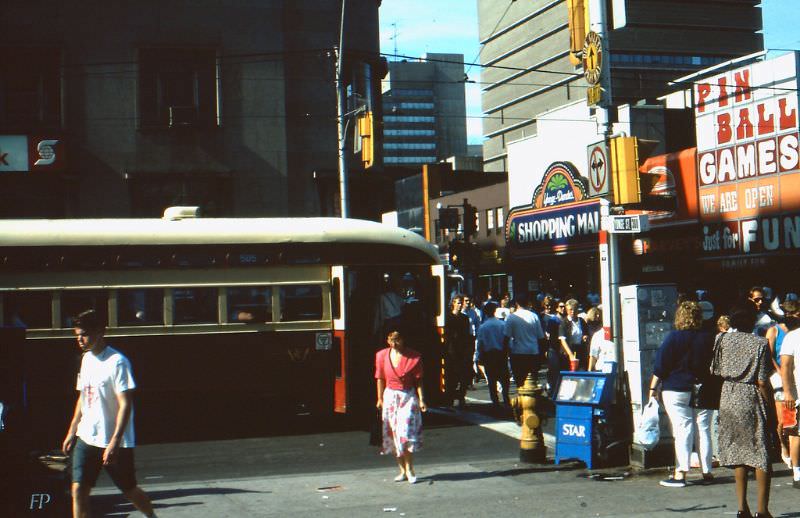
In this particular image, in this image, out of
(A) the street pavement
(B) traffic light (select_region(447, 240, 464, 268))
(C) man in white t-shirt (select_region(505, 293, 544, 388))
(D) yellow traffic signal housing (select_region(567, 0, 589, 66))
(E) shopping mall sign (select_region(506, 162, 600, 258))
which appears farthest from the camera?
(E) shopping mall sign (select_region(506, 162, 600, 258))

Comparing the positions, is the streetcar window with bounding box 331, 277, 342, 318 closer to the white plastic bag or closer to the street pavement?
the street pavement

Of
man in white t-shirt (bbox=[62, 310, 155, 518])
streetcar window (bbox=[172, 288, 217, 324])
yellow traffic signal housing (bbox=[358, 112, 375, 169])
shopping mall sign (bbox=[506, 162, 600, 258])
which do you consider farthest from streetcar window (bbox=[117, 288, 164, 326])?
shopping mall sign (bbox=[506, 162, 600, 258])

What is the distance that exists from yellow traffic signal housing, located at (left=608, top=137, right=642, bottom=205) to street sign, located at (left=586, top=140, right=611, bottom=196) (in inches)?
8.7

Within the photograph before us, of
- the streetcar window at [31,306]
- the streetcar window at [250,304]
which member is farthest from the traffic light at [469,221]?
the streetcar window at [31,306]

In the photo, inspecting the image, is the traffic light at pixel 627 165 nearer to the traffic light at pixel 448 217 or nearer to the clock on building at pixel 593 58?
the clock on building at pixel 593 58

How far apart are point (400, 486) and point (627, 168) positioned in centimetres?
420

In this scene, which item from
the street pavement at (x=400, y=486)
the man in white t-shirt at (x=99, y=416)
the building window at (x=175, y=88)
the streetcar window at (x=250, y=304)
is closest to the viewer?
the man in white t-shirt at (x=99, y=416)

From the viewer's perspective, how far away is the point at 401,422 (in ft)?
35.6

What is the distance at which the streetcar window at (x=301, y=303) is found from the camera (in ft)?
50.2

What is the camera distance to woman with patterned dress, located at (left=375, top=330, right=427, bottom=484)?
35.5 ft

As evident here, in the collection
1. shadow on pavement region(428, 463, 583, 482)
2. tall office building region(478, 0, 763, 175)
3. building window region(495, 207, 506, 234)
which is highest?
tall office building region(478, 0, 763, 175)

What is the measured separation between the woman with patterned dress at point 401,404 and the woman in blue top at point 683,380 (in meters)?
2.47

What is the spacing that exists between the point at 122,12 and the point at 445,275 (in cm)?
1559

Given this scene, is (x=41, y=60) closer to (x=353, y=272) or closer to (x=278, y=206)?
(x=278, y=206)
